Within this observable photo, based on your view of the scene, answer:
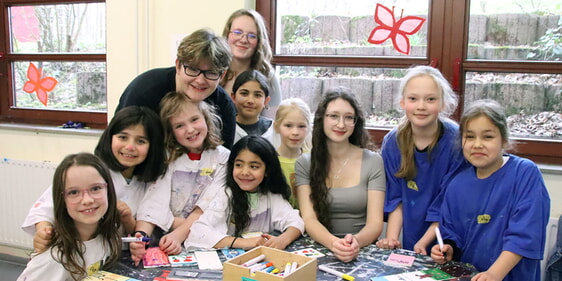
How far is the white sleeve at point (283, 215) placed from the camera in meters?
2.21

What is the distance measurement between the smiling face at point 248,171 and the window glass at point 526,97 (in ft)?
5.37

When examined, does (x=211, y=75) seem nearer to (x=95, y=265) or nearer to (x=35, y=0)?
(x=95, y=265)

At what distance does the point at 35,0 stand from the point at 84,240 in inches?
123

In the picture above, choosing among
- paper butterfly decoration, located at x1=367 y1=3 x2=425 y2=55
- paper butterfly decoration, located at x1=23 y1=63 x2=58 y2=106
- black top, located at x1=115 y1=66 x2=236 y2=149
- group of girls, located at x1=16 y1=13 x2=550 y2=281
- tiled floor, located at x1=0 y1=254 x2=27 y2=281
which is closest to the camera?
group of girls, located at x1=16 y1=13 x2=550 y2=281

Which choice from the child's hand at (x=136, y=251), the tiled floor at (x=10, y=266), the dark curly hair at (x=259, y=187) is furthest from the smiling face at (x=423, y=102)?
the tiled floor at (x=10, y=266)

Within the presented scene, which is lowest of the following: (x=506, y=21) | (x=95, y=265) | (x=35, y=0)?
(x=95, y=265)

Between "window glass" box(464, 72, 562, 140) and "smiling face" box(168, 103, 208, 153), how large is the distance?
181cm

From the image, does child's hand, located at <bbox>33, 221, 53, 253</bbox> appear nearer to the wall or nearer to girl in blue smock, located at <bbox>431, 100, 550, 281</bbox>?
girl in blue smock, located at <bbox>431, 100, 550, 281</bbox>

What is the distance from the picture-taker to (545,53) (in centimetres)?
296

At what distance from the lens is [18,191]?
382 cm

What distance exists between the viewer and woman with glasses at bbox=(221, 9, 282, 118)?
2.89 metres

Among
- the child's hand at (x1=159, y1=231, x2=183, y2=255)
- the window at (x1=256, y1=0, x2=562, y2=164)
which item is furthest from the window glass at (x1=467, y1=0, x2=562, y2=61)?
the child's hand at (x1=159, y1=231, x2=183, y2=255)

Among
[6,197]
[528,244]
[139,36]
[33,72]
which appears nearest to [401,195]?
[528,244]

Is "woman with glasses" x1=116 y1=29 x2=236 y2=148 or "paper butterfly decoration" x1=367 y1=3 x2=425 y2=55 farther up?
"paper butterfly decoration" x1=367 y1=3 x2=425 y2=55
